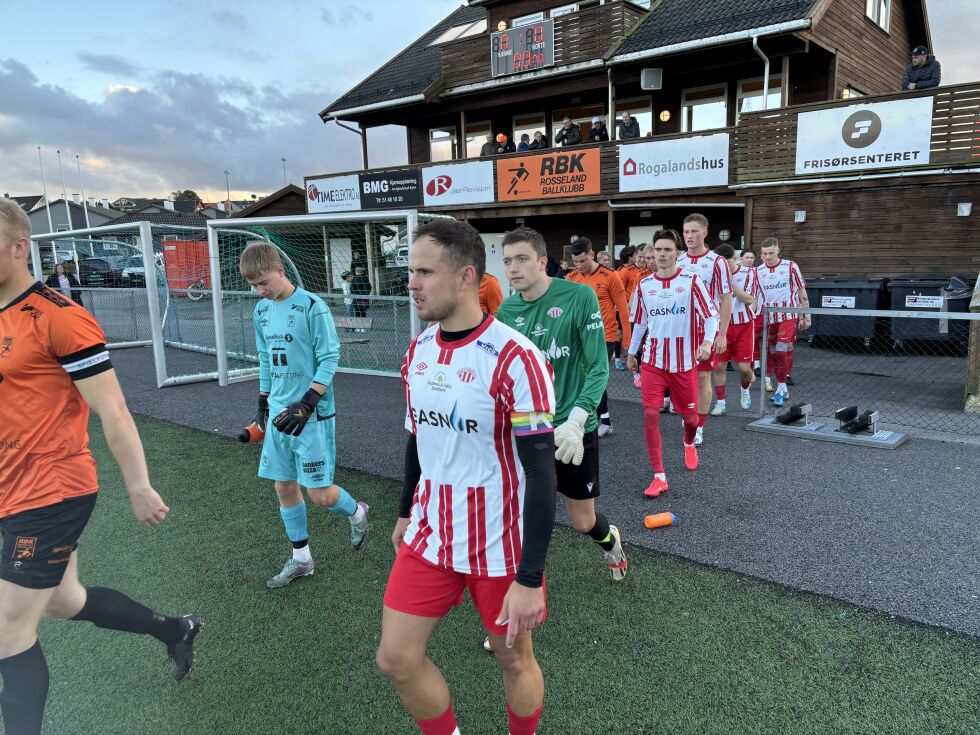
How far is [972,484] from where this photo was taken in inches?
202

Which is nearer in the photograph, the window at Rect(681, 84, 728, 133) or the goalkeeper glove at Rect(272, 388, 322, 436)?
the goalkeeper glove at Rect(272, 388, 322, 436)

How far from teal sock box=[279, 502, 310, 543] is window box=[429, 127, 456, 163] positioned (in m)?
20.5

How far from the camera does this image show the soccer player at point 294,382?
375 cm

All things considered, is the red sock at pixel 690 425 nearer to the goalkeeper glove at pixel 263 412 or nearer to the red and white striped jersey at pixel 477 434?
the goalkeeper glove at pixel 263 412

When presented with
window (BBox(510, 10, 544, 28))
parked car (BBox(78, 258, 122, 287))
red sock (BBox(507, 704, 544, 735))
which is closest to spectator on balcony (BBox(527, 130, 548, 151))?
window (BBox(510, 10, 544, 28))

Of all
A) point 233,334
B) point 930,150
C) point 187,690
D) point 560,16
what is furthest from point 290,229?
point 930,150

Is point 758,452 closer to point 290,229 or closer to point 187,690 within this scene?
point 187,690

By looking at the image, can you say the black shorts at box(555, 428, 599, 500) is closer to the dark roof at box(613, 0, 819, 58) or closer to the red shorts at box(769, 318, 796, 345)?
the red shorts at box(769, 318, 796, 345)

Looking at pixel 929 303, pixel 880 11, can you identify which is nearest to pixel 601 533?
pixel 929 303

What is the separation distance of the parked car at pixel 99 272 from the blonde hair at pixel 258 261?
18.8 meters

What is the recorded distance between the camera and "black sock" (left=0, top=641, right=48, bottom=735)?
7.38 ft

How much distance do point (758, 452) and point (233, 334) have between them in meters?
12.4

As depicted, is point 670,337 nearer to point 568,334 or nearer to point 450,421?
point 568,334

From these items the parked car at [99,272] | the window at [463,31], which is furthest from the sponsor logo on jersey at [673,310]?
the window at [463,31]
